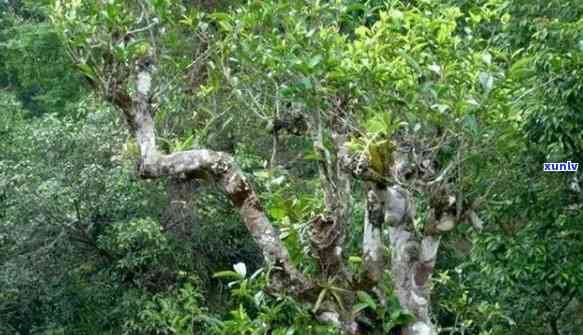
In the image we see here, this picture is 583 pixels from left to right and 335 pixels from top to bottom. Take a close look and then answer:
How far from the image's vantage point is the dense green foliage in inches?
128

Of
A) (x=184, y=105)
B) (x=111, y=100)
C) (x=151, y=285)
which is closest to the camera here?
(x=111, y=100)

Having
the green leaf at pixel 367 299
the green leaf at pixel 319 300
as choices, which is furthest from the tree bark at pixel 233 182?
the green leaf at pixel 367 299

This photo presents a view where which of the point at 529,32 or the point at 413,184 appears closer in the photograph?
the point at 413,184

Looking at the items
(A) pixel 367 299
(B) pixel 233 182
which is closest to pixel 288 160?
(B) pixel 233 182

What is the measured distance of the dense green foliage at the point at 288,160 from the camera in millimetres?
3262

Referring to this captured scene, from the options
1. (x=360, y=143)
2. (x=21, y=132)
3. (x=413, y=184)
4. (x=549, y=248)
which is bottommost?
(x=21, y=132)

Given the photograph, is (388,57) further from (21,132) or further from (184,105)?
(21,132)

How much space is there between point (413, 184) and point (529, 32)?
1482mm

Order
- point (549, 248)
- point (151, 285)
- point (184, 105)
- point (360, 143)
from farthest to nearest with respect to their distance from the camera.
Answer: point (151, 285) < point (184, 105) < point (549, 248) < point (360, 143)

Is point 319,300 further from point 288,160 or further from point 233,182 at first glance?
point 288,160

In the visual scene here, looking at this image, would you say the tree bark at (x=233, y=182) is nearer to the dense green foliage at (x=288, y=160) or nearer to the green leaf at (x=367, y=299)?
the dense green foliage at (x=288, y=160)

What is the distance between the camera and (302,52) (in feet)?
11.2

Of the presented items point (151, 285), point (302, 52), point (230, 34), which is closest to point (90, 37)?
point (230, 34)

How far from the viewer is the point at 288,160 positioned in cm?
678
